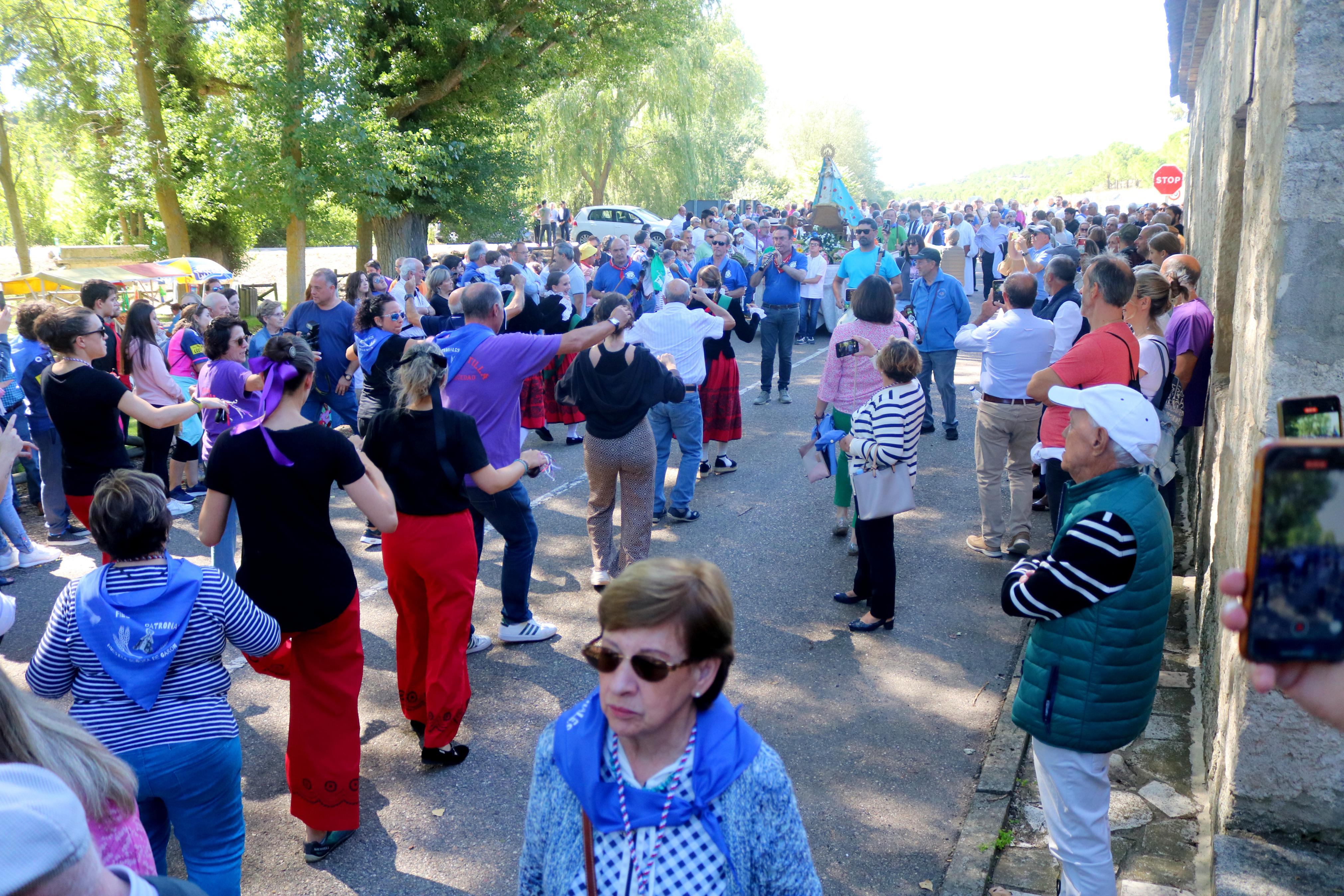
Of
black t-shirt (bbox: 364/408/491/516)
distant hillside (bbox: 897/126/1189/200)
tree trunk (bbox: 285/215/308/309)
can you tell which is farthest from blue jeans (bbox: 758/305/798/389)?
distant hillside (bbox: 897/126/1189/200)

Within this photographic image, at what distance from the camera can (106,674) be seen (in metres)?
3.05

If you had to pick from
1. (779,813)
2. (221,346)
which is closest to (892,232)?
(221,346)

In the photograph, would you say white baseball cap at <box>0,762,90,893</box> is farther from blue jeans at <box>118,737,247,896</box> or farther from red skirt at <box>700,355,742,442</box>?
red skirt at <box>700,355,742,442</box>

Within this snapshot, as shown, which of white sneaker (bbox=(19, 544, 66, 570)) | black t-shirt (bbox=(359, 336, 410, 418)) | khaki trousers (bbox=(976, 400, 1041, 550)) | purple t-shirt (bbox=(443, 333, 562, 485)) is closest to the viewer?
purple t-shirt (bbox=(443, 333, 562, 485))

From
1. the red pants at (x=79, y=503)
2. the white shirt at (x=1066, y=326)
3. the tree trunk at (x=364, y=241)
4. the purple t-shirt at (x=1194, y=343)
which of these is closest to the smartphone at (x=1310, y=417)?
the purple t-shirt at (x=1194, y=343)

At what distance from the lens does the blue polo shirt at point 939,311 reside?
9.79m

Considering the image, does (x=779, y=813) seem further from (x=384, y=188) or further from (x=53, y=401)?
(x=384, y=188)

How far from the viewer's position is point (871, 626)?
601 cm

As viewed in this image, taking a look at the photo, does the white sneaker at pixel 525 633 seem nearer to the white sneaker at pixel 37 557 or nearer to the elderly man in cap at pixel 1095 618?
the elderly man in cap at pixel 1095 618

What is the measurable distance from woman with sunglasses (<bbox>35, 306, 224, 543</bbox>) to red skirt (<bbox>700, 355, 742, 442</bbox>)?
15.6 ft

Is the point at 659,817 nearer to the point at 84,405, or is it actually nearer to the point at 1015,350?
the point at 84,405

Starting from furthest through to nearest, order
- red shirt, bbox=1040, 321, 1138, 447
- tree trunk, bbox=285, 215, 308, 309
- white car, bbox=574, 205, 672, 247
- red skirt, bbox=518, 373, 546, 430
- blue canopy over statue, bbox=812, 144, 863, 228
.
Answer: white car, bbox=574, 205, 672, 247 → blue canopy over statue, bbox=812, 144, 863, 228 → tree trunk, bbox=285, 215, 308, 309 → red skirt, bbox=518, 373, 546, 430 → red shirt, bbox=1040, 321, 1138, 447

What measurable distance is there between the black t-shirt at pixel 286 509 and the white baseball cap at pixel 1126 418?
8.79 ft

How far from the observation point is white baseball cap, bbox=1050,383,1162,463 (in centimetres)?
308
